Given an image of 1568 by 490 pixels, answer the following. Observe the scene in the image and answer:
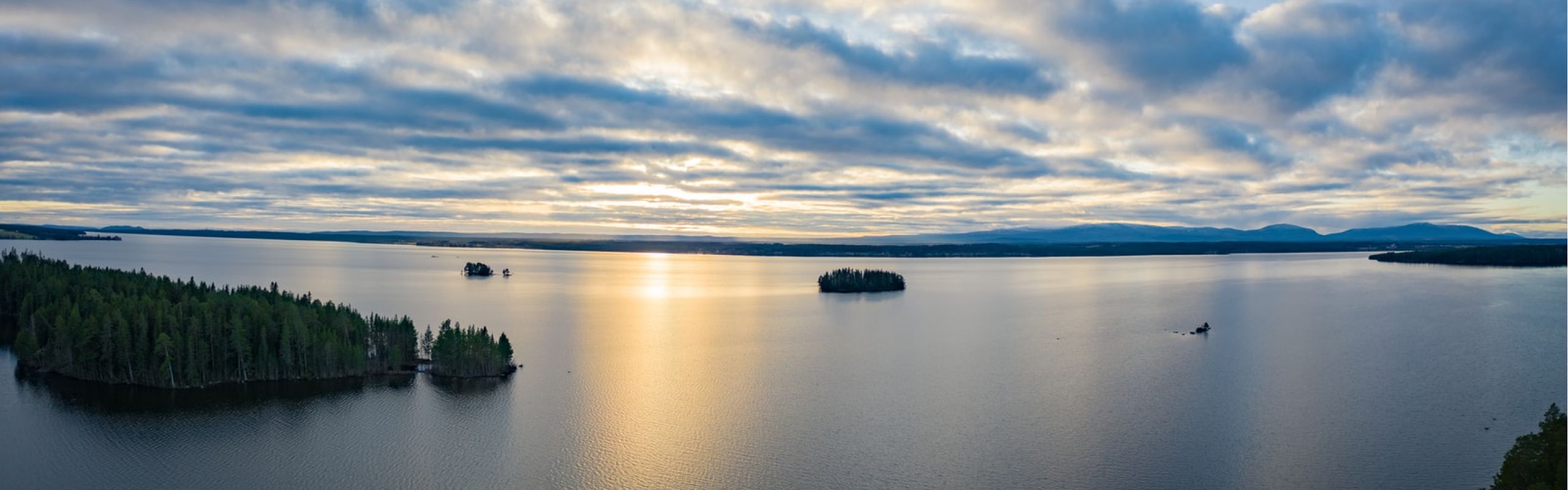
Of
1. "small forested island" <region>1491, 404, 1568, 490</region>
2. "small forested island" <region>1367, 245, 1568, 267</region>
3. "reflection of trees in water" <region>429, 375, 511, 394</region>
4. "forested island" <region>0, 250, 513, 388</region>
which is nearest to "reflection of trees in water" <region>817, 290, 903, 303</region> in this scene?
"forested island" <region>0, 250, 513, 388</region>

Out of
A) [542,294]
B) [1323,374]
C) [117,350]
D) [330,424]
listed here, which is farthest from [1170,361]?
[542,294]

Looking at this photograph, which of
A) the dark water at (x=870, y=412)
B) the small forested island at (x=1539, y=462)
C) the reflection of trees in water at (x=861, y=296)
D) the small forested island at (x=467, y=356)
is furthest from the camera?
the reflection of trees in water at (x=861, y=296)

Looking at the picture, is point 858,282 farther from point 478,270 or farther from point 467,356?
point 467,356

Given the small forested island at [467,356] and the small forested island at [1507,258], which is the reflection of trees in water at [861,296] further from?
the small forested island at [1507,258]

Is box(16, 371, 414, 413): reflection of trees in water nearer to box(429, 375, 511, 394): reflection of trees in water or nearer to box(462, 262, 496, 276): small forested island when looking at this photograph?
box(429, 375, 511, 394): reflection of trees in water

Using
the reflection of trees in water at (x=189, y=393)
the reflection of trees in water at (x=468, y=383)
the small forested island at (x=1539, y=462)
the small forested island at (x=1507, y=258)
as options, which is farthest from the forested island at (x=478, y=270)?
the small forested island at (x=1507, y=258)

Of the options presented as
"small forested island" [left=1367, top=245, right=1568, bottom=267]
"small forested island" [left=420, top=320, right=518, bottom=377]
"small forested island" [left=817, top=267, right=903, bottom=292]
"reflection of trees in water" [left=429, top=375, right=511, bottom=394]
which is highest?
"small forested island" [left=1367, top=245, right=1568, bottom=267]

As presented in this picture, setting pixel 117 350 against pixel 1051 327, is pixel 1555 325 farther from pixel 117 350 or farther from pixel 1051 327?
pixel 117 350
